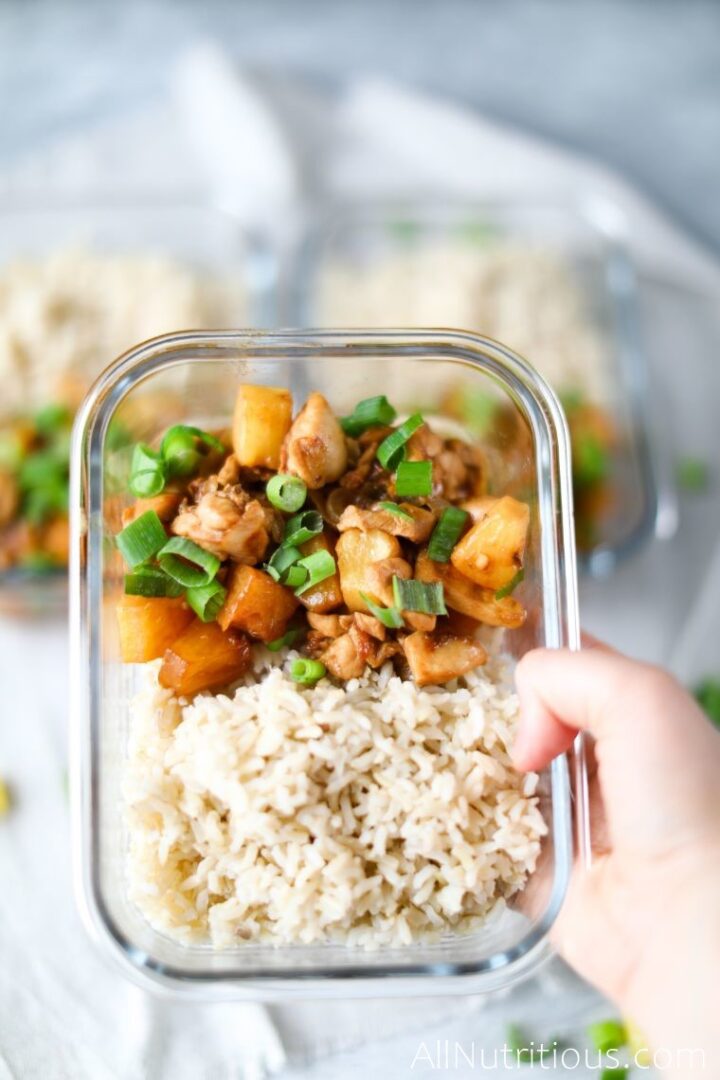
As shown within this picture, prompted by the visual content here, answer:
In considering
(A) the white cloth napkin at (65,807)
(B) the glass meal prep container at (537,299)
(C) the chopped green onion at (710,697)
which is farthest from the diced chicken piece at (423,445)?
(A) the white cloth napkin at (65,807)

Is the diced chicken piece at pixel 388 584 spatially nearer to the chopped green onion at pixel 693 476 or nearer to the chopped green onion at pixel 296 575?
the chopped green onion at pixel 296 575

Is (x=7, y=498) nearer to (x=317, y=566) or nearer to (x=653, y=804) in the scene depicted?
(x=317, y=566)

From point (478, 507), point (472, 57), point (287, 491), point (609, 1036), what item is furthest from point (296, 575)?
point (472, 57)

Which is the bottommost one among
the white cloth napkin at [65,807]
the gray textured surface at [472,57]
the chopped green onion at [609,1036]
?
the chopped green onion at [609,1036]

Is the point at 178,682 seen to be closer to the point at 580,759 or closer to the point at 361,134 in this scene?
the point at 580,759

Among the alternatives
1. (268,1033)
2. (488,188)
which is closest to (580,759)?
(268,1033)
